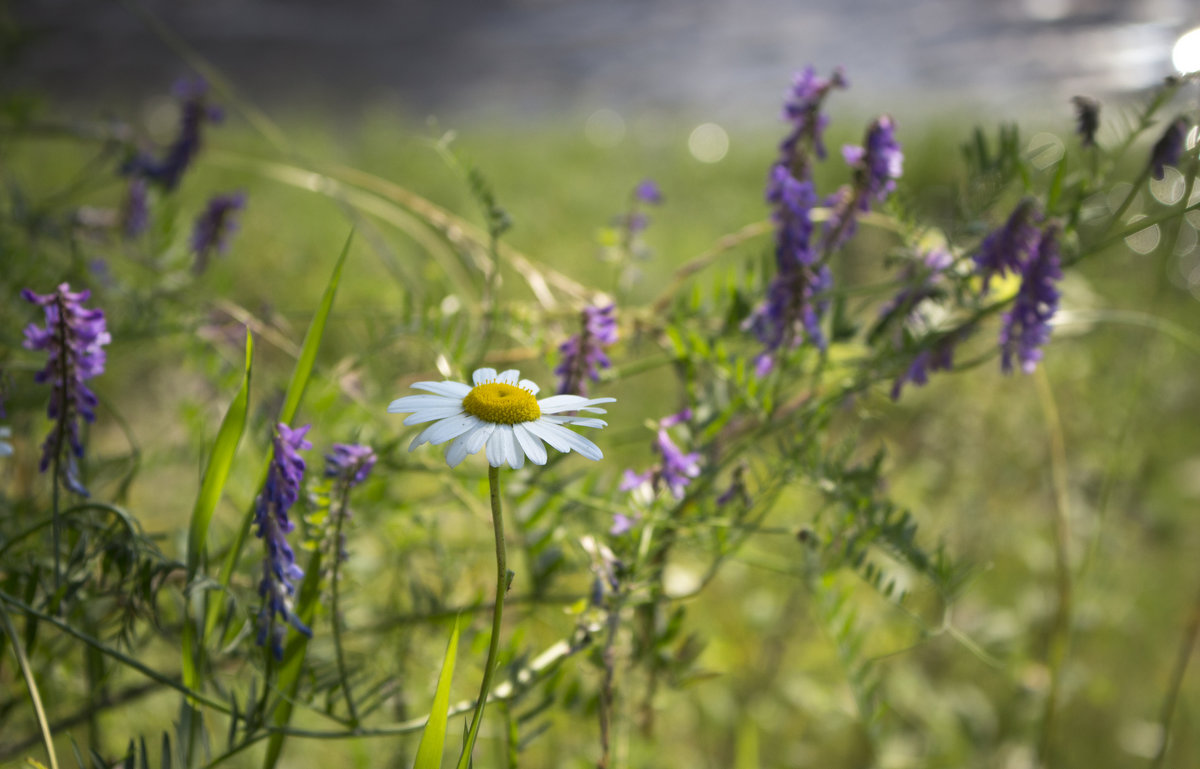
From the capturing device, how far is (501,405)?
0.48 m

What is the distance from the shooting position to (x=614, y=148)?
12.0 feet

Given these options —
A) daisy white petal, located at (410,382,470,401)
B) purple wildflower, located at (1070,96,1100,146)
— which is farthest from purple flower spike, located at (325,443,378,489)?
purple wildflower, located at (1070,96,1100,146)

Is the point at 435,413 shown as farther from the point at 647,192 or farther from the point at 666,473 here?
the point at 647,192

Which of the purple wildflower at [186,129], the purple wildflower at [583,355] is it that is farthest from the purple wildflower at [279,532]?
the purple wildflower at [186,129]

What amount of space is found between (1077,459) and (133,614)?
1726 mm

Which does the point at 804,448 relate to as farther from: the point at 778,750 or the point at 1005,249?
the point at 778,750

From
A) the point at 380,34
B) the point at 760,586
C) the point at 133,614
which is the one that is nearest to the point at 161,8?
the point at 380,34

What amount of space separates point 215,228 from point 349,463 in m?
0.66

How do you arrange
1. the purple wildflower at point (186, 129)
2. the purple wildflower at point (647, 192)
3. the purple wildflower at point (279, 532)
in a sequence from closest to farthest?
the purple wildflower at point (279, 532), the purple wildflower at point (647, 192), the purple wildflower at point (186, 129)

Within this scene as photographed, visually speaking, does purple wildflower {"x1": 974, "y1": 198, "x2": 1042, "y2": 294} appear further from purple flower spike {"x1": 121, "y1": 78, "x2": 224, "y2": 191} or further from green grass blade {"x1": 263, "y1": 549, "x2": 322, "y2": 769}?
purple flower spike {"x1": 121, "y1": 78, "x2": 224, "y2": 191}

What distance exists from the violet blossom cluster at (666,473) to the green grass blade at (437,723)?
0.24 m

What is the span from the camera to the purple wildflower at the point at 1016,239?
2.23 ft

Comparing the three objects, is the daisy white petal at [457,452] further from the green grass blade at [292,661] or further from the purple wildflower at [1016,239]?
the purple wildflower at [1016,239]

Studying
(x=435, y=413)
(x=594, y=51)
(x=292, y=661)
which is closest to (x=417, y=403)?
(x=435, y=413)
